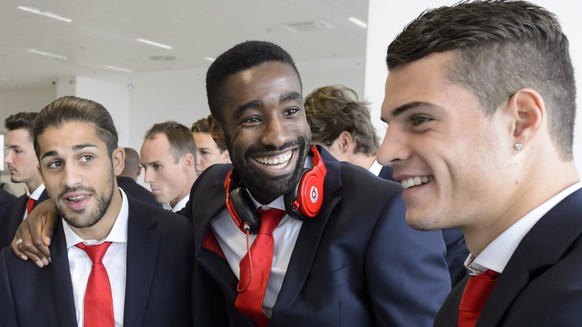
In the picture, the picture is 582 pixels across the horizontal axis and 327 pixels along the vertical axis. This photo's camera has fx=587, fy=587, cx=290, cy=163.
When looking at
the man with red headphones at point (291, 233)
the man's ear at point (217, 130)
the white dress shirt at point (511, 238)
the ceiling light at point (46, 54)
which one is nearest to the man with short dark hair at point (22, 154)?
the man's ear at point (217, 130)

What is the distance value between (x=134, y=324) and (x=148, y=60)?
13.1 meters

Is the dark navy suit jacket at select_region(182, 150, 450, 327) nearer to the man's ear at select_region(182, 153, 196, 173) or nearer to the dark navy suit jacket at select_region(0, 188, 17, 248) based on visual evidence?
the dark navy suit jacket at select_region(0, 188, 17, 248)

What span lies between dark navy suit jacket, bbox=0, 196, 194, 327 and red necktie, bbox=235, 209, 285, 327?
0.39 meters

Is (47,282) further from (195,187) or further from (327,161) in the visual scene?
(327,161)

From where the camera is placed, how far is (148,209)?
220 centimetres

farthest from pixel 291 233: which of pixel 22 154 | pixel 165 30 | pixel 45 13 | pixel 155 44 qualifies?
pixel 155 44

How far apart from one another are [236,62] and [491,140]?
0.95 metres

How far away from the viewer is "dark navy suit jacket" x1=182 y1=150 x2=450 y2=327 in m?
1.51

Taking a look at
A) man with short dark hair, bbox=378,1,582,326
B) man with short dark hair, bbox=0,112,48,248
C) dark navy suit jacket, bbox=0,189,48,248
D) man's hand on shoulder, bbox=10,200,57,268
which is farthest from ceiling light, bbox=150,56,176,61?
man with short dark hair, bbox=378,1,582,326

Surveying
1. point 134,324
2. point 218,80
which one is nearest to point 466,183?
point 218,80

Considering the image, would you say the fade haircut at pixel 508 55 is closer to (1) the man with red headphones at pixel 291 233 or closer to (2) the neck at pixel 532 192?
(2) the neck at pixel 532 192

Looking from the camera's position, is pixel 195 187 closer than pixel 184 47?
Yes

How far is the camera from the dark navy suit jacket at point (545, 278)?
2.70ft

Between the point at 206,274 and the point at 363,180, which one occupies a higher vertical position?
the point at 363,180
